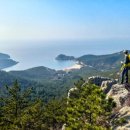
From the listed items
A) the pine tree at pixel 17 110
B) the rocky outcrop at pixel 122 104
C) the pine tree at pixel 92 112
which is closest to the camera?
the rocky outcrop at pixel 122 104

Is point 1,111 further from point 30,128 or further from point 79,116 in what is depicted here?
point 79,116

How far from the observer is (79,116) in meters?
25.5

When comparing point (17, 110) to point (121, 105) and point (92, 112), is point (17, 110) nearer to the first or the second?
point (121, 105)

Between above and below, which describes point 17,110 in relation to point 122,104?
below

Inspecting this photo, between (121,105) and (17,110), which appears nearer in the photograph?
(121,105)

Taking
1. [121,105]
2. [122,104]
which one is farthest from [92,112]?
[122,104]

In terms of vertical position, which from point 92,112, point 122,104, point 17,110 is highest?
point 122,104

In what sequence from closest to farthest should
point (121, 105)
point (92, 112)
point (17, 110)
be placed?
point (92, 112) < point (121, 105) < point (17, 110)

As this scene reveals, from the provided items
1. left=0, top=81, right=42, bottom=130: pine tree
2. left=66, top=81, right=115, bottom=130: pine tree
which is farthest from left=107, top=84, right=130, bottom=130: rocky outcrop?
left=0, top=81, right=42, bottom=130: pine tree

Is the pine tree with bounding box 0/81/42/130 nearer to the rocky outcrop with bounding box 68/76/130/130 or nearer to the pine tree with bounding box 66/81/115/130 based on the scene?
the rocky outcrop with bounding box 68/76/130/130

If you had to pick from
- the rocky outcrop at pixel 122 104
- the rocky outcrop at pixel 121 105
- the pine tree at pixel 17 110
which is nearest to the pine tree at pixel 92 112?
the rocky outcrop at pixel 121 105

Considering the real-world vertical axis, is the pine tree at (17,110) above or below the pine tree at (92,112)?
below

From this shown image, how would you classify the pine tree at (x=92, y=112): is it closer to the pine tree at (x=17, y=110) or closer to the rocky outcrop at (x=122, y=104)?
the rocky outcrop at (x=122, y=104)

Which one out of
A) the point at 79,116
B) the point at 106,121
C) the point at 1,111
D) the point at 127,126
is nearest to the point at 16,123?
the point at 1,111
